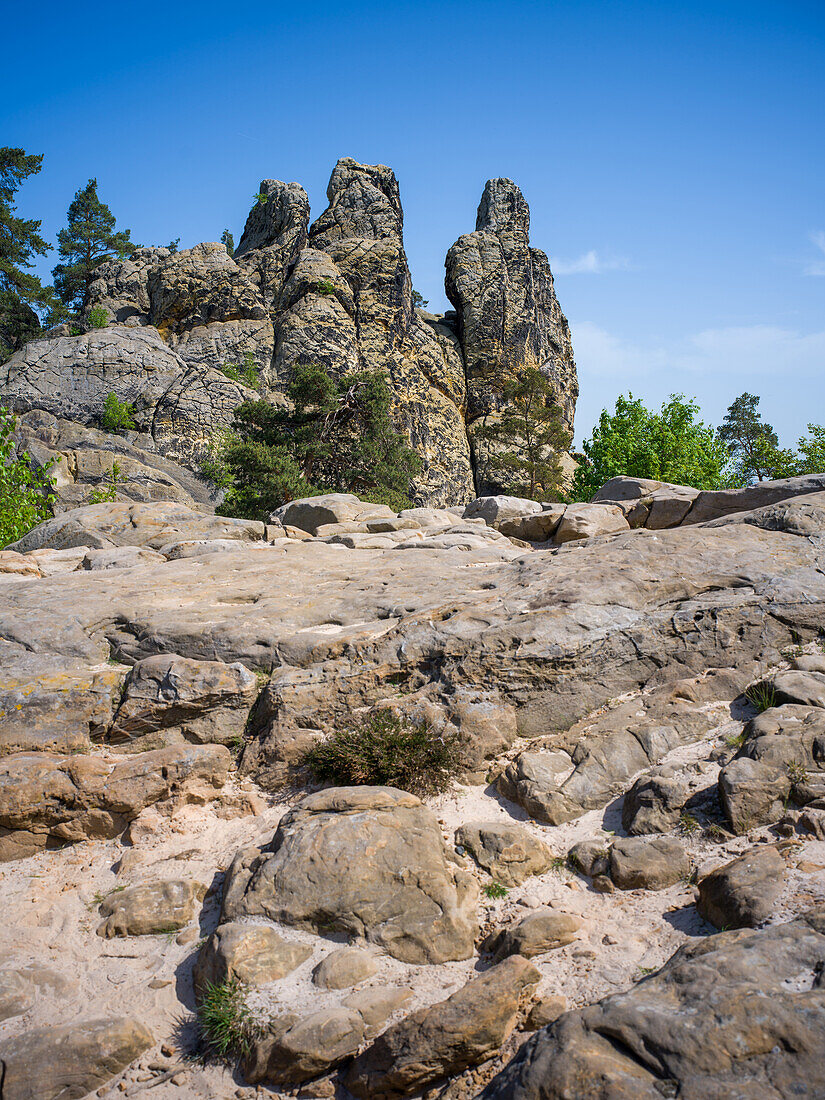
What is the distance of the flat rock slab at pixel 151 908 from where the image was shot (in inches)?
207

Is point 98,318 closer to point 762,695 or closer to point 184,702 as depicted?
point 184,702

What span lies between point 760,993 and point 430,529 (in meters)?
11.2

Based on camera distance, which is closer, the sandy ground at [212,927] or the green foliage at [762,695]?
the sandy ground at [212,927]

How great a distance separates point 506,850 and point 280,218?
56578 mm

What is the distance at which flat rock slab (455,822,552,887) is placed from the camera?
5.35 meters

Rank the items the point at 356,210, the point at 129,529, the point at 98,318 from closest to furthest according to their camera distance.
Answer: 1. the point at 129,529
2. the point at 98,318
3. the point at 356,210

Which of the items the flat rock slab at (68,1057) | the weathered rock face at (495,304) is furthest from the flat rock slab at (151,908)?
the weathered rock face at (495,304)

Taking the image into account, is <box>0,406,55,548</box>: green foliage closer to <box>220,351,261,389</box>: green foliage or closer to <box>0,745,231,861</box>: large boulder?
<box>0,745,231,861</box>: large boulder

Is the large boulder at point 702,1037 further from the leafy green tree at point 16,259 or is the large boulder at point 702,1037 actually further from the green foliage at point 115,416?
the leafy green tree at point 16,259

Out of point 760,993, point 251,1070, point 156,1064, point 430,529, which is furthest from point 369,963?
point 430,529

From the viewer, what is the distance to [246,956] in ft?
15.0

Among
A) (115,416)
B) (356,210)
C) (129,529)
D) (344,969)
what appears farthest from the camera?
(356,210)

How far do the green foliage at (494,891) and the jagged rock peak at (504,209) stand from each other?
59.5 metres

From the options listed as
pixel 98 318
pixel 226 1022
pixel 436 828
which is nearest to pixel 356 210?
pixel 98 318
